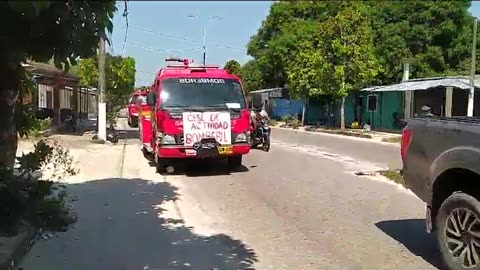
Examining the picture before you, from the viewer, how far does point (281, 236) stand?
7.41m

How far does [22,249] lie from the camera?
6.40m

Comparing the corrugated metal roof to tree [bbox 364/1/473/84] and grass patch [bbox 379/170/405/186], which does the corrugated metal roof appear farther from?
grass patch [bbox 379/170/405/186]

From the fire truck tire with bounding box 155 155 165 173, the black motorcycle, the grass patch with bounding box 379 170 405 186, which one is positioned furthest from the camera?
the black motorcycle

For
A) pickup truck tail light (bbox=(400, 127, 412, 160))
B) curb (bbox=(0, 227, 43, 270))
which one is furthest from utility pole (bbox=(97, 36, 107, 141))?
pickup truck tail light (bbox=(400, 127, 412, 160))

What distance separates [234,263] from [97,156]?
11.8 meters

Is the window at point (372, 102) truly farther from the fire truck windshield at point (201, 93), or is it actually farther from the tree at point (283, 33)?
the fire truck windshield at point (201, 93)

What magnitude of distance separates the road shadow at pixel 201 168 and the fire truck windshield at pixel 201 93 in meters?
1.59

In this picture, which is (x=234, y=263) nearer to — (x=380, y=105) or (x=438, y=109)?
(x=438, y=109)

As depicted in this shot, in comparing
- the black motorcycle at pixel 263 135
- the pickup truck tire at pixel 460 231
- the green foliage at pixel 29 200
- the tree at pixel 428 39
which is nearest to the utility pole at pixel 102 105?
the black motorcycle at pixel 263 135

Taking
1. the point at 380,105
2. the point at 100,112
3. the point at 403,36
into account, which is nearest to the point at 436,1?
the point at 403,36

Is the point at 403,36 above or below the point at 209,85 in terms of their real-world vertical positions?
above

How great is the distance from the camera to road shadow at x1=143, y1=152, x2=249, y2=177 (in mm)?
13594

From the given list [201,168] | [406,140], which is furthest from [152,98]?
[406,140]

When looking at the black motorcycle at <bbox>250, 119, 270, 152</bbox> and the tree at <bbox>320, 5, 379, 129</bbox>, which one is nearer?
the black motorcycle at <bbox>250, 119, 270, 152</bbox>
